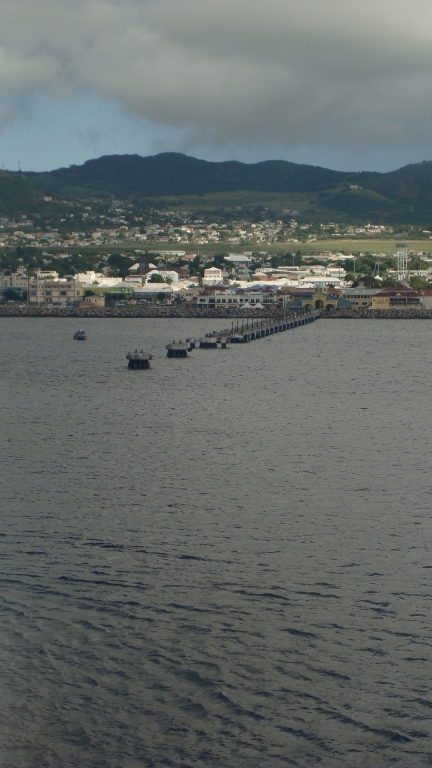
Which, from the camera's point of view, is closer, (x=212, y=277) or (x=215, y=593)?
(x=215, y=593)

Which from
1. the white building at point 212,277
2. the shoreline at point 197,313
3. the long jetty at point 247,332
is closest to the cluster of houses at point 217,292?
the white building at point 212,277

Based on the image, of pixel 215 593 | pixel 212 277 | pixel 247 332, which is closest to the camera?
pixel 215 593

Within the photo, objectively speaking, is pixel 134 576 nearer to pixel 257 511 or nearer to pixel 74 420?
pixel 257 511

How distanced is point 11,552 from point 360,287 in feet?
372

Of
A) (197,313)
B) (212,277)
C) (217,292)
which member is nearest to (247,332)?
(197,313)

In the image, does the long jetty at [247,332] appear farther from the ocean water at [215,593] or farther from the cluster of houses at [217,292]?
the ocean water at [215,593]

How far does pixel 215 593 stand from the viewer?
1384cm

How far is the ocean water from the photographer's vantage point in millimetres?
10352

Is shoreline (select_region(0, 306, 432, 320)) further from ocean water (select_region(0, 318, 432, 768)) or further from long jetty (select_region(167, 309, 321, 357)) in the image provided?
ocean water (select_region(0, 318, 432, 768))

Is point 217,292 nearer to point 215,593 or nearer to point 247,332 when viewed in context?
point 247,332

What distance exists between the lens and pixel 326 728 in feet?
34.3

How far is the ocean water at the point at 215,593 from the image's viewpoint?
1035cm

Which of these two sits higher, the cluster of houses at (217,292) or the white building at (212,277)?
the white building at (212,277)

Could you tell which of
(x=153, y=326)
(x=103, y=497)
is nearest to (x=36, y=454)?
(x=103, y=497)
